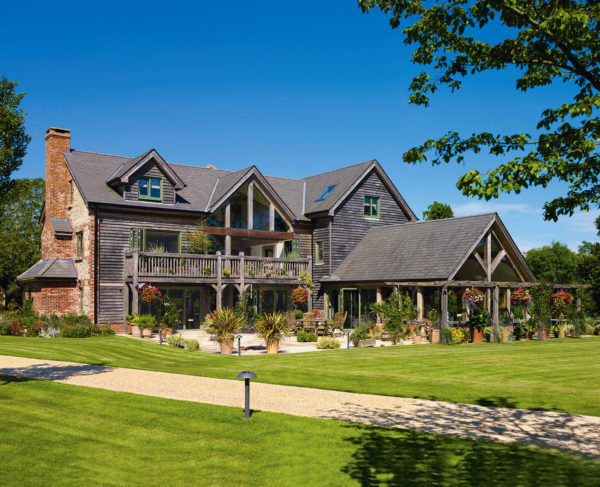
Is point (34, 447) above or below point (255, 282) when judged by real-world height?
below

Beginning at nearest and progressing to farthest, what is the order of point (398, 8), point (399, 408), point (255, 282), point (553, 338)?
1. point (398, 8)
2. point (399, 408)
3. point (553, 338)
4. point (255, 282)

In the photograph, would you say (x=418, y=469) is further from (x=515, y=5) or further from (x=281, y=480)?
(x=515, y=5)

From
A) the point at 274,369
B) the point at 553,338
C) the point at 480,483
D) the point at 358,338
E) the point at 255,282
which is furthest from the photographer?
the point at 255,282

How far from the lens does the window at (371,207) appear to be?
39.4 meters

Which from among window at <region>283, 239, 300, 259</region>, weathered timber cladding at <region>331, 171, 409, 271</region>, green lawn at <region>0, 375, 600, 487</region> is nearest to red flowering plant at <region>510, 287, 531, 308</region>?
weathered timber cladding at <region>331, 171, 409, 271</region>

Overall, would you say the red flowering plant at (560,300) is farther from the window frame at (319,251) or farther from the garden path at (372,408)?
the garden path at (372,408)

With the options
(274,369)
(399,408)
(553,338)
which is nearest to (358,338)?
(274,369)

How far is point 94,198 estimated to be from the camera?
31.0 m

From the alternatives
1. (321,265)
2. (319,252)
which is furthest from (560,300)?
(319,252)

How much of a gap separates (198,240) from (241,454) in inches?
1002

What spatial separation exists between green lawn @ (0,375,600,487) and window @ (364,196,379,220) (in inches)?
1143

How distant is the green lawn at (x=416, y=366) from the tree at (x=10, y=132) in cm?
2003

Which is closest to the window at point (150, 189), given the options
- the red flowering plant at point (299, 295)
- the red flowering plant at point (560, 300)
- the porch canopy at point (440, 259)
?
the red flowering plant at point (299, 295)

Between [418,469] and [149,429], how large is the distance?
465 cm
